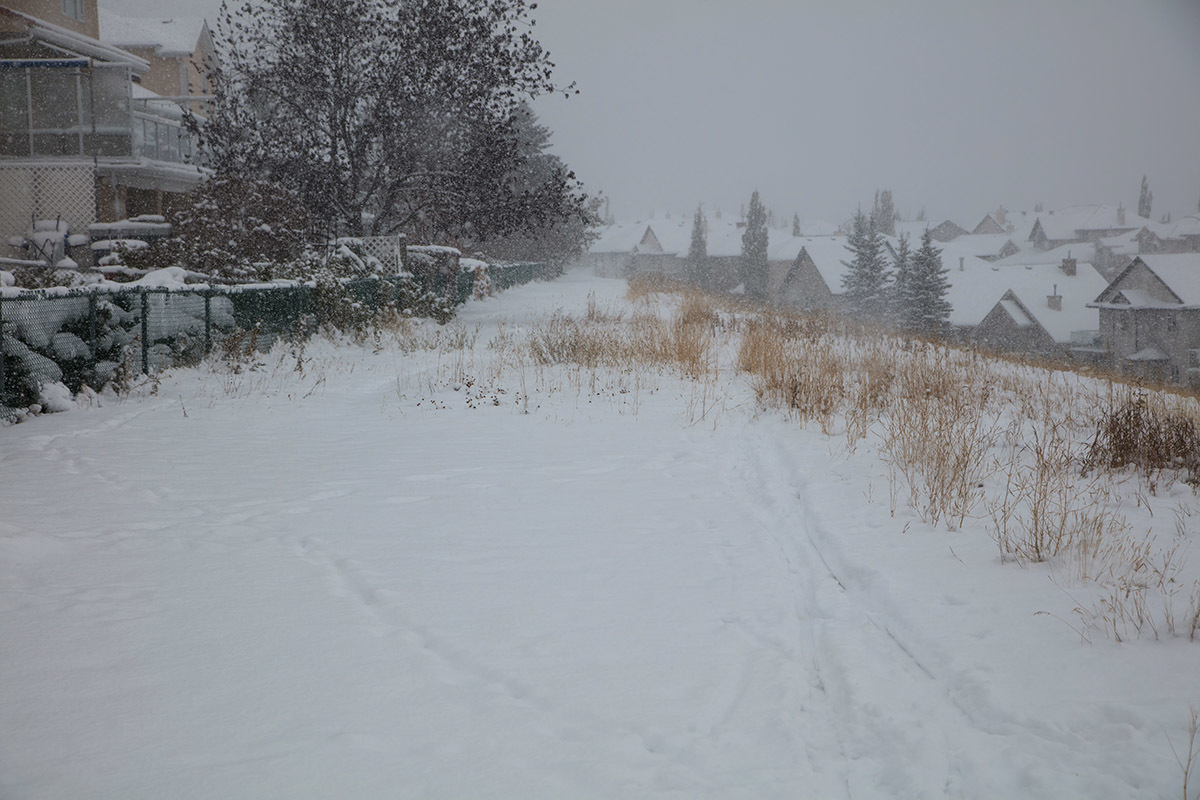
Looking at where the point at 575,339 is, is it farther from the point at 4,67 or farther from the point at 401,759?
the point at 4,67

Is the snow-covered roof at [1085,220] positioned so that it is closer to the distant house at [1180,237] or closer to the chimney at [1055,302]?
the distant house at [1180,237]

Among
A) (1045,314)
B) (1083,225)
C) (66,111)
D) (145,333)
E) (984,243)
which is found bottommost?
(145,333)

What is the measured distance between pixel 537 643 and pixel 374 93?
1648 centimetres

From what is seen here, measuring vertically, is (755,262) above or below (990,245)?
below

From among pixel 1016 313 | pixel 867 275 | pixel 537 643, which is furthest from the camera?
pixel 867 275

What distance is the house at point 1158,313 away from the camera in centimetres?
3406

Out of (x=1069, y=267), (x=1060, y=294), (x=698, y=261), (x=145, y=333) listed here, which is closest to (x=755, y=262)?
(x=698, y=261)

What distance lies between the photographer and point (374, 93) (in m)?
16.8

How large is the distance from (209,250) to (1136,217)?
108 metres

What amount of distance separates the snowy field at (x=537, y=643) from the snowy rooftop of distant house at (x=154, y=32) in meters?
33.7

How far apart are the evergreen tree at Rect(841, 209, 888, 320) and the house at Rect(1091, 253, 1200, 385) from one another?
11954 millimetres

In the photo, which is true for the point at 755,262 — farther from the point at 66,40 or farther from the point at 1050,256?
the point at 66,40

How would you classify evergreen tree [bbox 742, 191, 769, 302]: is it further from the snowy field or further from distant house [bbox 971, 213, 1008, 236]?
the snowy field

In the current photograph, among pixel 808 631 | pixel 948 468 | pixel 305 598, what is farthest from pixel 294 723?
pixel 948 468
